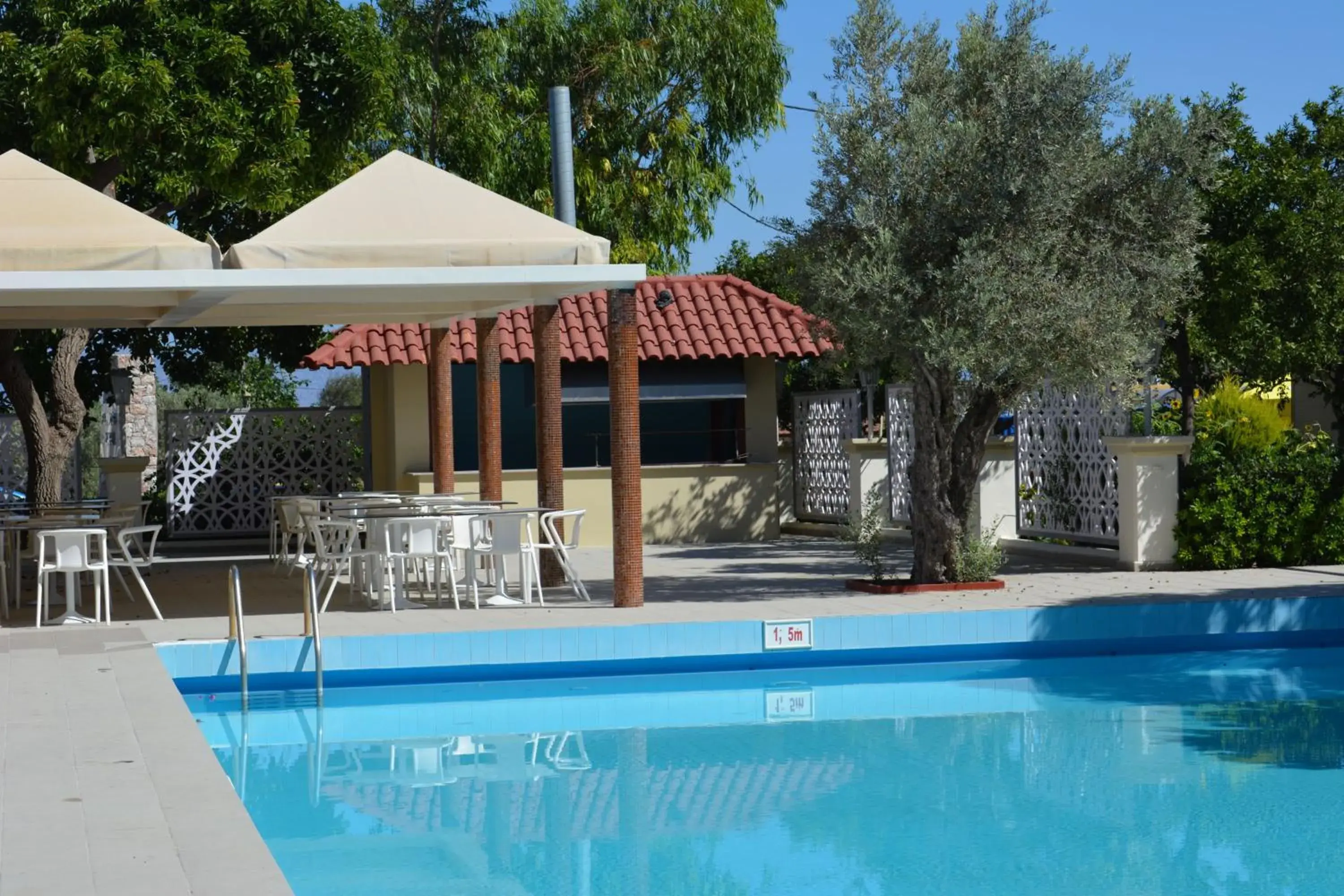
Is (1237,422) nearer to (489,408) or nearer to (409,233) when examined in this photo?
(489,408)

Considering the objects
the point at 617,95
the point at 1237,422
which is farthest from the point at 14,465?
the point at 1237,422

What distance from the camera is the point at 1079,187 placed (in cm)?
1293

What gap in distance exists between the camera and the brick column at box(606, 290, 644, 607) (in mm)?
12969

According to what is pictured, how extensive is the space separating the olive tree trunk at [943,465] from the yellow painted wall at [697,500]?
23.0 ft

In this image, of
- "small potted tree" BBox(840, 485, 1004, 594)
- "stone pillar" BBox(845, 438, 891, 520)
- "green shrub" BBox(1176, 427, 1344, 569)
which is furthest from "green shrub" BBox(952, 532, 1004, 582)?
"stone pillar" BBox(845, 438, 891, 520)

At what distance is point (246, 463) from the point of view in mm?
22000

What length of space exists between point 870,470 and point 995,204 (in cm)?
807

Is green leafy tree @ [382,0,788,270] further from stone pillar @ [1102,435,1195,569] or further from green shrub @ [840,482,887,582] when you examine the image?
stone pillar @ [1102,435,1195,569]

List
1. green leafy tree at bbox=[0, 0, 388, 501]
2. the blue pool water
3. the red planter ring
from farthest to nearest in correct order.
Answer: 1. green leafy tree at bbox=[0, 0, 388, 501]
2. the red planter ring
3. the blue pool water

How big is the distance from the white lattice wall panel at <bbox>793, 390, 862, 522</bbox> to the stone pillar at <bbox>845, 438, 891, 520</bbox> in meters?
0.32

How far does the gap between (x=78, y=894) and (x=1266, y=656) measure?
993cm

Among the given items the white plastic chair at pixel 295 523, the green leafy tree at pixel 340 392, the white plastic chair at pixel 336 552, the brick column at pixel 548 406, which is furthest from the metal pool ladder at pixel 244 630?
the green leafy tree at pixel 340 392

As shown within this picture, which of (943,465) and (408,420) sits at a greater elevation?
(408,420)

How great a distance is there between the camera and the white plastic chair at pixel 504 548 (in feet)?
42.3
